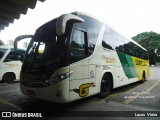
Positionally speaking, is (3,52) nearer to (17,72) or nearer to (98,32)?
(17,72)

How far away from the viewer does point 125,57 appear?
7.92m

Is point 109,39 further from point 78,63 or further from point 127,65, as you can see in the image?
point 78,63

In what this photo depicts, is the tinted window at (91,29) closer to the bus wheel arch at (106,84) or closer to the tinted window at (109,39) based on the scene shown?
the tinted window at (109,39)

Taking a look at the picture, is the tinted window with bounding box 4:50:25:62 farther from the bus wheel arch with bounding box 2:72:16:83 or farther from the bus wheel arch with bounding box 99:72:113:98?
the bus wheel arch with bounding box 99:72:113:98

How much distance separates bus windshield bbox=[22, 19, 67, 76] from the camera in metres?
3.97

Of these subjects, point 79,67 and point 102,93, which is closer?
point 79,67

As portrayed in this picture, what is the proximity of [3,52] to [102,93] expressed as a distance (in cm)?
788

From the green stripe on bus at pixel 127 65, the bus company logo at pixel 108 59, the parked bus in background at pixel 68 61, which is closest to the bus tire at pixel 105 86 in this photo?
the parked bus in background at pixel 68 61

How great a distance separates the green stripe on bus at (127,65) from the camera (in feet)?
24.6

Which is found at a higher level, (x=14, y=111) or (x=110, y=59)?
(x=110, y=59)

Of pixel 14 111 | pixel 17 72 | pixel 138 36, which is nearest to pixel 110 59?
pixel 14 111

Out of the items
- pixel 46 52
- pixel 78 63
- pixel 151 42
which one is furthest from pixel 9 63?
pixel 151 42

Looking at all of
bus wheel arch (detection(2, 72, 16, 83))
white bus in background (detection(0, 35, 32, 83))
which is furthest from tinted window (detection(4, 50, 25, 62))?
bus wheel arch (detection(2, 72, 16, 83))

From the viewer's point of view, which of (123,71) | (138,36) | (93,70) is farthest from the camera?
(138,36)
